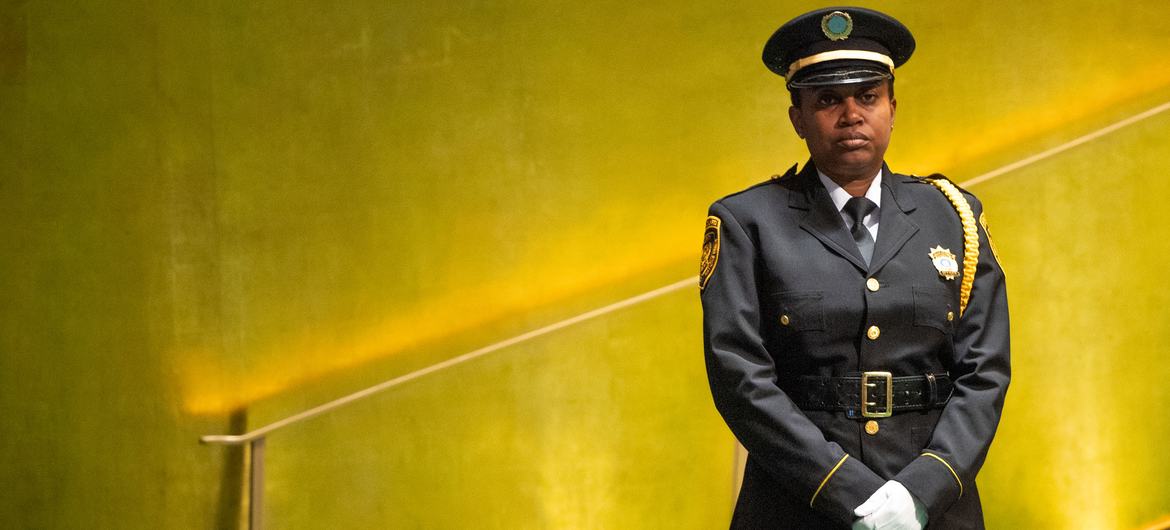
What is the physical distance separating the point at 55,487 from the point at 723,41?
79.1 inches

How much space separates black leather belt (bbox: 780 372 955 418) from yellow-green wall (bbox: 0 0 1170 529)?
4.47 ft

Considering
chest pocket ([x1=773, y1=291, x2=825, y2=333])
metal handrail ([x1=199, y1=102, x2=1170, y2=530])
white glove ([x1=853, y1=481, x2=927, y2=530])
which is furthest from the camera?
metal handrail ([x1=199, y1=102, x2=1170, y2=530])

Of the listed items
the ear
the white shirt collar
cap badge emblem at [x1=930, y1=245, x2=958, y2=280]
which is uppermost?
the ear

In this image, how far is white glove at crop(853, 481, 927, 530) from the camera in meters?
1.60

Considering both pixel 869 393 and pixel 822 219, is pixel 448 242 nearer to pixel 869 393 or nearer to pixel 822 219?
pixel 822 219

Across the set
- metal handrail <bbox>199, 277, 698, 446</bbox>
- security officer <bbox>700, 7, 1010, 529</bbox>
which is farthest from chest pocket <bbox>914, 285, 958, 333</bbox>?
metal handrail <bbox>199, 277, 698, 446</bbox>

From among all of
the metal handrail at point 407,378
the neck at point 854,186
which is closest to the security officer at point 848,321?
the neck at point 854,186

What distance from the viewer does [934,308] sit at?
1.72 meters

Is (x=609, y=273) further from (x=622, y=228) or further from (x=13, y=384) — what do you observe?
(x=13, y=384)

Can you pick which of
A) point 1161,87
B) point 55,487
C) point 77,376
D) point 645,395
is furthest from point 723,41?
point 55,487

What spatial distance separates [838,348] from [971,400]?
0.64 feet

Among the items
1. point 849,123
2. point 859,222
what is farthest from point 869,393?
point 849,123

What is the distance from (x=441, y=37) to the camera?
3094mm

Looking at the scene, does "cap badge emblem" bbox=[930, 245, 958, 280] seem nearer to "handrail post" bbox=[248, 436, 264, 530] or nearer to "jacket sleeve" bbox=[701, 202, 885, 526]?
"jacket sleeve" bbox=[701, 202, 885, 526]
